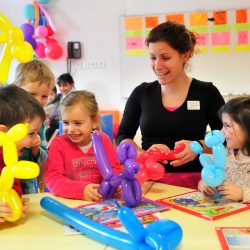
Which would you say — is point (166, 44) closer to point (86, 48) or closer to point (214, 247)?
point (214, 247)

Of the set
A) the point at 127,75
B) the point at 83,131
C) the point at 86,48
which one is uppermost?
the point at 86,48

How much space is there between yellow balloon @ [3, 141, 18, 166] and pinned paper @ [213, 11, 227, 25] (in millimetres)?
3298

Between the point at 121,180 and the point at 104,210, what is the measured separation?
4.1 inches

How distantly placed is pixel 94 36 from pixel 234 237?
11.7 feet

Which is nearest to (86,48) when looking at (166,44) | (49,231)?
(166,44)

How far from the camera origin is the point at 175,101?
59.9 inches

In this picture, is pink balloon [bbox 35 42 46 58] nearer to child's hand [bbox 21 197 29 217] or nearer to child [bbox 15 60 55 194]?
child [bbox 15 60 55 194]

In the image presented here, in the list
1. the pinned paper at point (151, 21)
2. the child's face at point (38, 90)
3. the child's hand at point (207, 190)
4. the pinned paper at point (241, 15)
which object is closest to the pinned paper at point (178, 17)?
the pinned paper at point (151, 21)

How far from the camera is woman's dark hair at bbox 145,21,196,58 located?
146 centimetres

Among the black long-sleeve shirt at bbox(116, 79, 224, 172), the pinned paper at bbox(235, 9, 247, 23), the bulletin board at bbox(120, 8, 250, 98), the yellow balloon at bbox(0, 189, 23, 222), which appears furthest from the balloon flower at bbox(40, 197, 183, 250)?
the pinned paper at bbox(235, 9, 247, 23)

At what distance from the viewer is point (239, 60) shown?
3678mm

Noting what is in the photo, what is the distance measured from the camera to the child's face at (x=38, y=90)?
1443mm

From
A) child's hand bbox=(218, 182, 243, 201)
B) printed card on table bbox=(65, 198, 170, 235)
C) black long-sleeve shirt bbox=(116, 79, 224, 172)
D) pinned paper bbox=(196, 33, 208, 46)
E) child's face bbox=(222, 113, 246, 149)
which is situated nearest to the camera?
printed card on table bbox=(65, 198, 170, 235)

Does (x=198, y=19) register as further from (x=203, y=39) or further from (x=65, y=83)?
(x=65, y=83)
